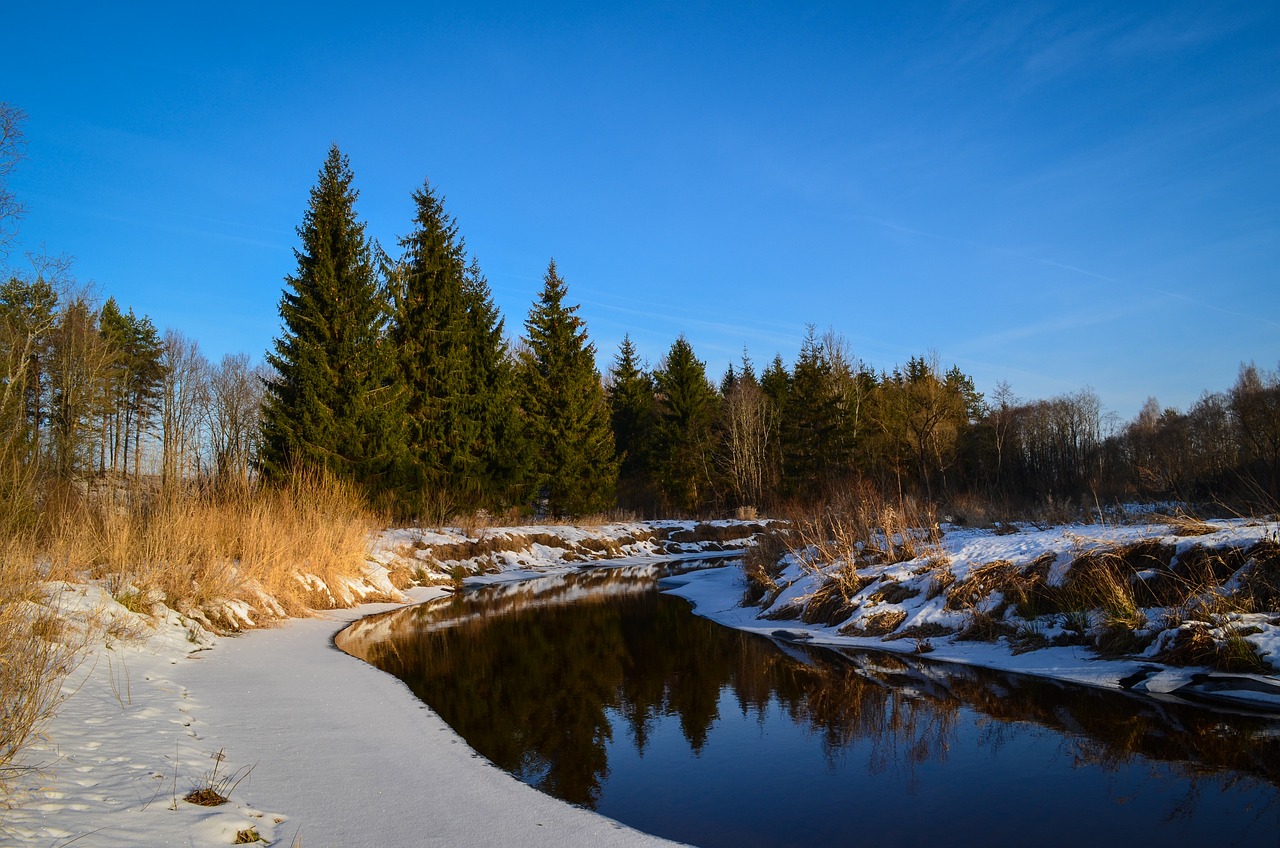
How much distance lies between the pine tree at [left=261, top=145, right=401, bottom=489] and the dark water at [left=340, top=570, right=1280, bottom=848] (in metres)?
12.2

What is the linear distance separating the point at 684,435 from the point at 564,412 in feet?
36.1

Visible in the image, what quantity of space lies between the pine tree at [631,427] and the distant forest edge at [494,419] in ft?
0.42

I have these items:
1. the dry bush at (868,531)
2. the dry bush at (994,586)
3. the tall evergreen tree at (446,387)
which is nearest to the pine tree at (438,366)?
the tall evergreen tree at (446,387)

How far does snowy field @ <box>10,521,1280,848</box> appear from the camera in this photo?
3.52 m

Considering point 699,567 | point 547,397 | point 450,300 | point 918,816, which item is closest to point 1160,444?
point 699,567

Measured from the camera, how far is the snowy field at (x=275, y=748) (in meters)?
3.52

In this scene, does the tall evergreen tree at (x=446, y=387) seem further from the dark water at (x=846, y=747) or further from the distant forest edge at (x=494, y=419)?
the dark water at (x=846, y=747)

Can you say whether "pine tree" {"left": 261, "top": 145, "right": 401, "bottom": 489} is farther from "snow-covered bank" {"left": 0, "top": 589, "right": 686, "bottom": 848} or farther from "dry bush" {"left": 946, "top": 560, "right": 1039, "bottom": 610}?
"dry bush" {"left": 946, "top": 560, "right": 1039, "bottom": 610}

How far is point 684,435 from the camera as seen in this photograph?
1614 inches

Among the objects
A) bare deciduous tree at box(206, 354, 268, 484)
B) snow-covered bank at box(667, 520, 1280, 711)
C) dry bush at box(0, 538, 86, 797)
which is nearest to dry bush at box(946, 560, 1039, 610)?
snow-covered bank at box(667, 520, 1280, 711)

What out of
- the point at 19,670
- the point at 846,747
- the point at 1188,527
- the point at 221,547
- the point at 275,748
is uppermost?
the point at 1188,527

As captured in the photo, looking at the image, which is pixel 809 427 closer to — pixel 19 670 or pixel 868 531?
pixel 868 531

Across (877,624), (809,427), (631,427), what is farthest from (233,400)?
(877,624)

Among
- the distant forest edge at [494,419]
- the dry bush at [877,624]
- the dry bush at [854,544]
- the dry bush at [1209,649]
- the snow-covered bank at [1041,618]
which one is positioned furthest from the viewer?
the distant forest edge at [494,419]
